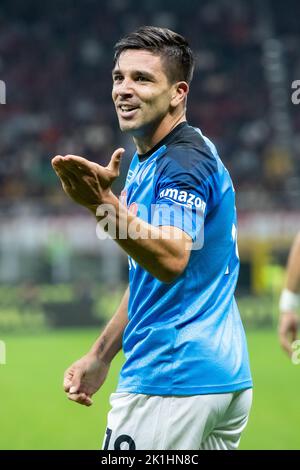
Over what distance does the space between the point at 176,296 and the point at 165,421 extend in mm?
443

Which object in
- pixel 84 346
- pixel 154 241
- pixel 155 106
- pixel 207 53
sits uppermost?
pixel 207 53

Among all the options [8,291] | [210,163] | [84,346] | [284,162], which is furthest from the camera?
[284,162]

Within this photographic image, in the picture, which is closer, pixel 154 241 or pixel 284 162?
pixel 154 241

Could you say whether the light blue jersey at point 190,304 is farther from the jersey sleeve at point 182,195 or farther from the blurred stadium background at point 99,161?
the blurred stadium background at point 99,161

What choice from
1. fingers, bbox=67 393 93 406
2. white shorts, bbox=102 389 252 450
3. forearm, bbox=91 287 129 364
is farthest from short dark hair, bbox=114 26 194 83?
fingers, bbox=67 393 93 406

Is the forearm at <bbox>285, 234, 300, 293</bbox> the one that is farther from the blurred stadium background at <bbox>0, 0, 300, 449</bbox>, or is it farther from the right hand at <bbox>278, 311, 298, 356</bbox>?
the blurred stadium background at <bbox>0, 0, 300, 449</bbox>

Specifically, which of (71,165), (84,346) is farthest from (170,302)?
(84,346)

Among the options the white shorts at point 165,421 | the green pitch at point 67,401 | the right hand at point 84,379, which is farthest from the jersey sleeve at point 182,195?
the green pitch at point 67,401

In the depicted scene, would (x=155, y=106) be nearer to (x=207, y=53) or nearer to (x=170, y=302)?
(x=170, y=302)

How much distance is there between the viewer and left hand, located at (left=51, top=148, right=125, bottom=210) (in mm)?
2936

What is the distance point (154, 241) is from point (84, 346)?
1092 cm

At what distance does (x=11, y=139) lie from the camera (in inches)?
873

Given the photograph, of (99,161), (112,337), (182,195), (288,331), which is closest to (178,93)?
(182,195)

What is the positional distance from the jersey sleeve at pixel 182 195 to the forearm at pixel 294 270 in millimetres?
2218
